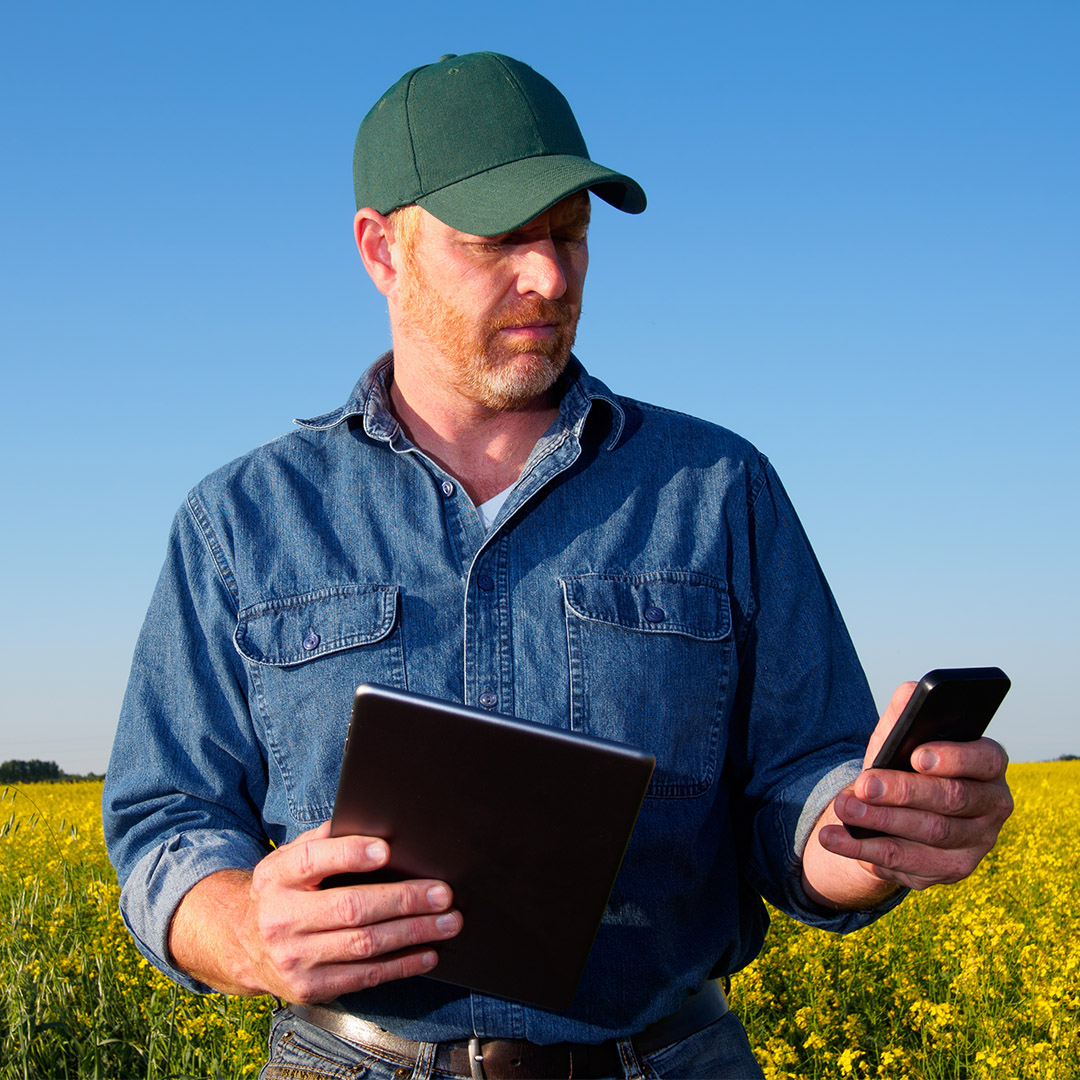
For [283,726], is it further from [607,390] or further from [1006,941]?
[1006,941]

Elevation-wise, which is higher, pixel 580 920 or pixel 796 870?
pixel 580 920

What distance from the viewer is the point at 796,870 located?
1755 mm

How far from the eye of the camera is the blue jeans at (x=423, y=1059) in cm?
154

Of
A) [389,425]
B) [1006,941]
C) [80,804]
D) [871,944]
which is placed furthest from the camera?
[80,804]

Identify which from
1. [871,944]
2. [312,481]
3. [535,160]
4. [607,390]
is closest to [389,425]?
[312,481]

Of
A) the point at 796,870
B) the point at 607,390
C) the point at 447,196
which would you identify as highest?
the point at 447,196

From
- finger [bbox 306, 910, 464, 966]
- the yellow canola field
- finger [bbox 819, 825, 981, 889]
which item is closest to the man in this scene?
finger [bbox 819, 825, 981, 889]

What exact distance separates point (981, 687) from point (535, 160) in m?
1.21

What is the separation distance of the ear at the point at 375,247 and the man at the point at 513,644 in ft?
0.16

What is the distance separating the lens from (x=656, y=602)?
5.96 ft

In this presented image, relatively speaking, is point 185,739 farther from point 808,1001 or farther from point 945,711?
point 808,1001

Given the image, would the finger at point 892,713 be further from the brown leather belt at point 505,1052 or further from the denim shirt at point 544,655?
the brown leather belt at point 505,1052

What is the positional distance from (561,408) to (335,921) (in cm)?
→ 102

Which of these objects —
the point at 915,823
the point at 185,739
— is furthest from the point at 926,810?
the point at 185,739
